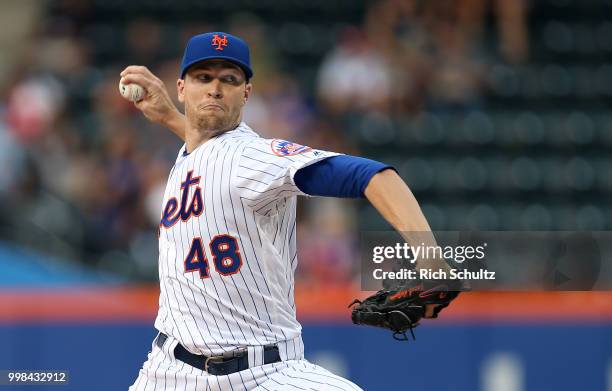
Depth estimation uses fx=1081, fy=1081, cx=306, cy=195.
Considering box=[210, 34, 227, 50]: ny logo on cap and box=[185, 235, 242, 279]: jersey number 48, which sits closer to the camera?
box=[185, 235, 242, 279]: jersey number 48

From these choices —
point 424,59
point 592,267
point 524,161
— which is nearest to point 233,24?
point 424,59

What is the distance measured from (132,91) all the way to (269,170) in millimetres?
1242

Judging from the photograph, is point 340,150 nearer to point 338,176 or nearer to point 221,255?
point 221,255

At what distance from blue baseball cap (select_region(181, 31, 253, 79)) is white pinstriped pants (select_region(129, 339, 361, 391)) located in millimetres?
935

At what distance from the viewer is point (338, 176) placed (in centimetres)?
301

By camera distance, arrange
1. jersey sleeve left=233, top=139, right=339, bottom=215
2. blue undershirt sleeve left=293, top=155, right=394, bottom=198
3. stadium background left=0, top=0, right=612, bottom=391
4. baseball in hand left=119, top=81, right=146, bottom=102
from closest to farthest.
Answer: blue undershirt sleeve left=293, top=155, right=394, bottom=198 < jersey sleeve left=233, top=139, right=339, bottom=215 < baseball in hand left=119, top=81, right=146, bottom=102 < stadium background left=0, top=0, right=612, bottom=391

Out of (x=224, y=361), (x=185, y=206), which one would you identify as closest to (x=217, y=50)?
(x=185, y=206)

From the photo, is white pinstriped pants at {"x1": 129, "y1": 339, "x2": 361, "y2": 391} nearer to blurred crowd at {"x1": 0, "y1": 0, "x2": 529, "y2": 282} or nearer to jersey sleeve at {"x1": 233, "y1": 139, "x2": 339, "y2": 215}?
jersey sleeve at {"x1": 233, "y1": 139, "x2": 339, "y2": 215}

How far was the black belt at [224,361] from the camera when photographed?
3.40m

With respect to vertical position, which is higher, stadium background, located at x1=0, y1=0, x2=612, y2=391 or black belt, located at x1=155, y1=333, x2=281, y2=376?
stadium background, located at x1=0, y1=0, x2=612, y2=391

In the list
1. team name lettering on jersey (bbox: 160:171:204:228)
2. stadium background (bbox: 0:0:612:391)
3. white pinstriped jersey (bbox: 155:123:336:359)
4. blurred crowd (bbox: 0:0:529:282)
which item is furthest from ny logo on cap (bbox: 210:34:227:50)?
blurred crowd (bbox: 0:0:529:282)

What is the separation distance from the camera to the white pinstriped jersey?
133 inches

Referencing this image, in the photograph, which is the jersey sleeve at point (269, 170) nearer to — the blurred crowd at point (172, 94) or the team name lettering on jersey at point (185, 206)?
the team name lettering on jersey at point (185, 206)

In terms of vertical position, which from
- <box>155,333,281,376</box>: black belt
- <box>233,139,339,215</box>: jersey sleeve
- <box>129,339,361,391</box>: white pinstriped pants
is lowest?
<box>129,339,361,391</box>: white pinstriped pants
